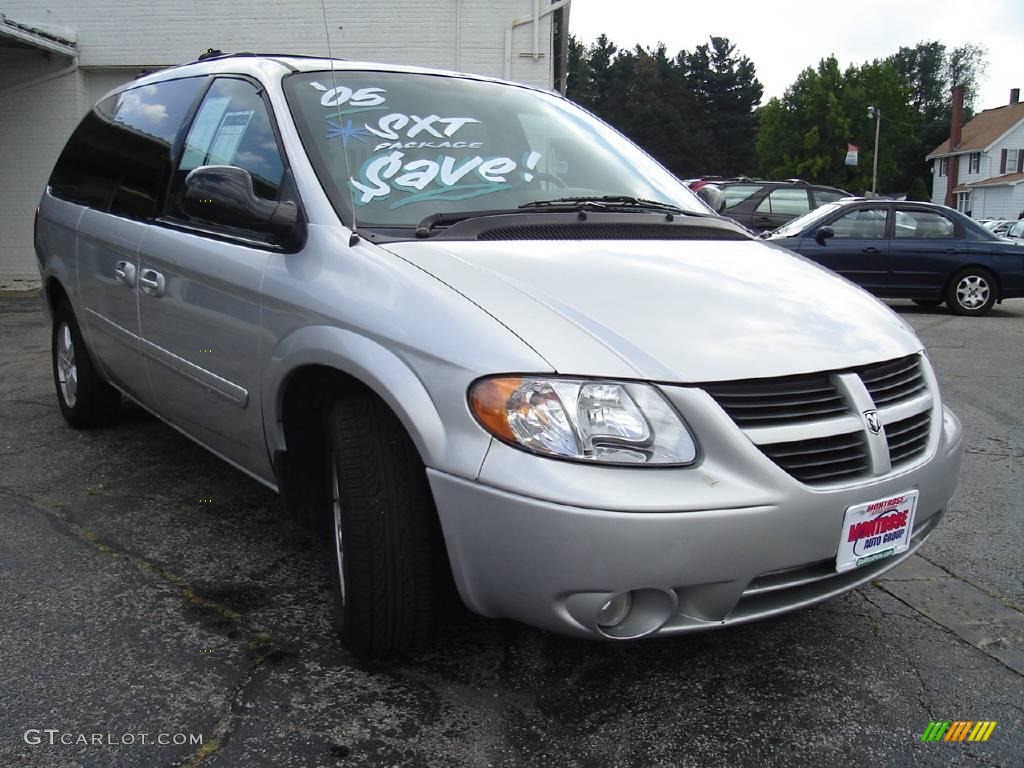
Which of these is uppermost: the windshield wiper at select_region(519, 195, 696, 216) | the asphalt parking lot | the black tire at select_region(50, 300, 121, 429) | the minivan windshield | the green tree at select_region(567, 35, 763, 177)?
the green tree at select_region(567, 35, 763, 177)

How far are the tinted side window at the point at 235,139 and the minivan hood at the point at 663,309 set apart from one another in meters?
0.71

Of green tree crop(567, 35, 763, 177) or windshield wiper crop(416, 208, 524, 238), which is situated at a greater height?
green tree crop(567, 35, 763, 177)

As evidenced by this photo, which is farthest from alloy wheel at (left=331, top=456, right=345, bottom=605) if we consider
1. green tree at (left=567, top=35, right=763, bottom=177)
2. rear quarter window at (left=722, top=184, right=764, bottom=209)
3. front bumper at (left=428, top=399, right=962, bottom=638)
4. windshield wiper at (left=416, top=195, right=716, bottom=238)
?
green tree at (left=567, top=35, right=763, bottom=177)

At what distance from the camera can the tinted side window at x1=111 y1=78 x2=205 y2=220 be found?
371cm

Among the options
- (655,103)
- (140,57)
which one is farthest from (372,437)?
(655,103)

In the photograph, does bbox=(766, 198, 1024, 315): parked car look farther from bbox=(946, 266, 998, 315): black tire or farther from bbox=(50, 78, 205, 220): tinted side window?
bbox=(50, 78, 205, 220): tinted side window

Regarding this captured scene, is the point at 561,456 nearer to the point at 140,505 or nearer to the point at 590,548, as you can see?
the point at 590,548

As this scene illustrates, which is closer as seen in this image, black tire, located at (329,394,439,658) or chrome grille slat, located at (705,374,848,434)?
chrome grille slat, located at (705,374,848,434)

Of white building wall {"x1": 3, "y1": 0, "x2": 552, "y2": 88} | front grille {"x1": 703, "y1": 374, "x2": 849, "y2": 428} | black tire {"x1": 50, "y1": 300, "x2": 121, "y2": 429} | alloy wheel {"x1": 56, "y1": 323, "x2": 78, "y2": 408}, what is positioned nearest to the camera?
front grille {"x1": 703, "y1": 374, "x2": 849, "y2": 428}

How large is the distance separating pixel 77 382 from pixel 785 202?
40.1 feet

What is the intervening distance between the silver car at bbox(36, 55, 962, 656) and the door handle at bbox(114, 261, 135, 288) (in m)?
0.17

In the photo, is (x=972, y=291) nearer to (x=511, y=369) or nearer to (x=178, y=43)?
(x=178, y=43)

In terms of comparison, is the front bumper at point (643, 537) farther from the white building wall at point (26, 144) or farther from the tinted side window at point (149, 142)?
the white building wall at point (26, 144)

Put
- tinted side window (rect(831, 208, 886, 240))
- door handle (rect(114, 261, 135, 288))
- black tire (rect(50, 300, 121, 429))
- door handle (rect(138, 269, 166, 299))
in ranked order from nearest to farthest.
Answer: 1. door handle (rect(138, 269, 166, 299))
2. door handle (rect(114, 261, 135, 288))
3. black tire (rect(50, 300, 121, 429))
4. tinted side window (rect(831, 208, 886, 240))
